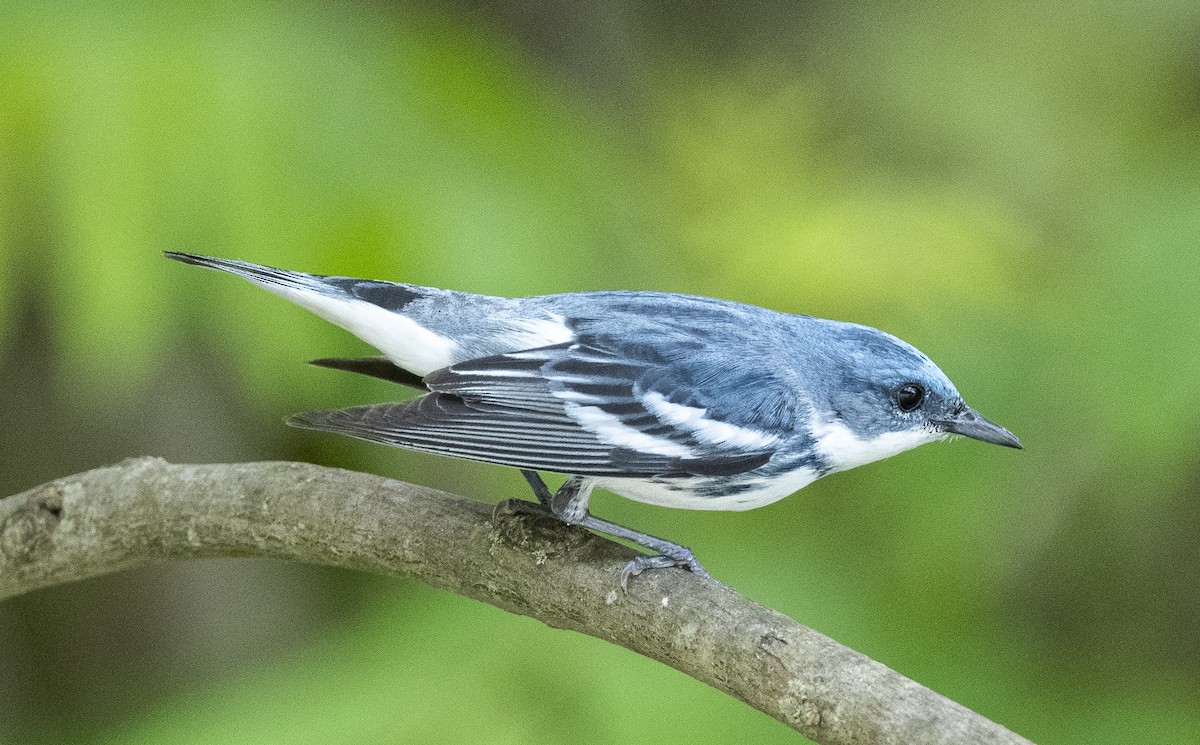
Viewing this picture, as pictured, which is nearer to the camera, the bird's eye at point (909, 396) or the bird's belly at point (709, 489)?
the bird's belly at point (709, 489)

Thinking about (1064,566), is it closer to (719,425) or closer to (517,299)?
(719,425)

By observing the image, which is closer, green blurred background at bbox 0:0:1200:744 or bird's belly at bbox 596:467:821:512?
bird's belly at bbox 596:467:821:512

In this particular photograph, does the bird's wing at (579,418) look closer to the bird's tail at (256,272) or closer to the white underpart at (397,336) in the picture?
the white underpart at (397,336)

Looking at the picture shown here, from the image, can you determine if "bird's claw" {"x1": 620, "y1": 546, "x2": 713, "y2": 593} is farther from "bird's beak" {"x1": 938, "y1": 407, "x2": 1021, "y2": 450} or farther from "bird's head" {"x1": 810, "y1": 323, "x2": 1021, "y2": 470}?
"bird's beak" {"x1": 938, "y1": 407, "x2": 1021, "y2": 450}

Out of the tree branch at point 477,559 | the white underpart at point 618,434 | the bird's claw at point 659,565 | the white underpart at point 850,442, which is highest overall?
the white underpart at point 850,442

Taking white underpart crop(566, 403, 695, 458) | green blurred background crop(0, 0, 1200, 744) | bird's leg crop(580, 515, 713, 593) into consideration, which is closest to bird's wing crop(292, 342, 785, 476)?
white underpart crop(566, 403, 695, 458)

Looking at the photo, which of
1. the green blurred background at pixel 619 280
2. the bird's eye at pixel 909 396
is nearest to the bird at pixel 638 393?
the bird's eye at pixel 909 396

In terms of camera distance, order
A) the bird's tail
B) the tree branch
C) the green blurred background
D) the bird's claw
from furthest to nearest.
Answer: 1. the green blurred background
2. the bird's tail
3. the bird's claw
4. the tree branch
